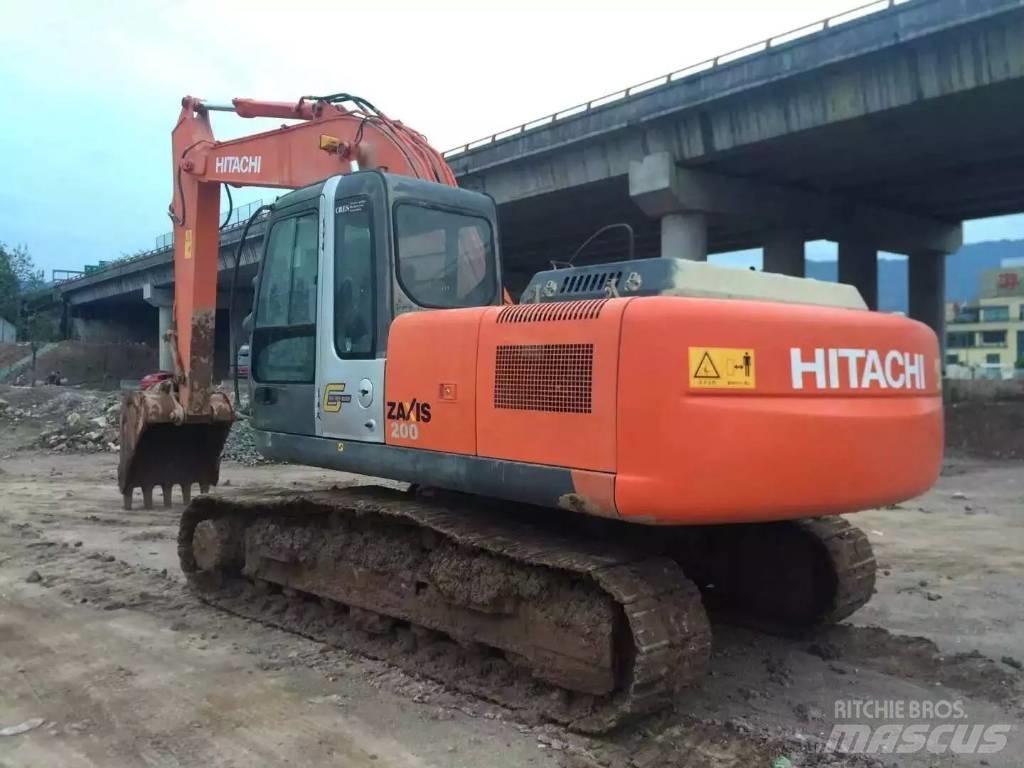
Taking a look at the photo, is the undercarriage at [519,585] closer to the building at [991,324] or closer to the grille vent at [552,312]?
the grille vent at [552,312]

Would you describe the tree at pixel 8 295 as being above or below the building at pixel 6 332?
above

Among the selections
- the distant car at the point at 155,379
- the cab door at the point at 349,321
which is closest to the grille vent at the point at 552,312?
the cab door at the point at 349,321

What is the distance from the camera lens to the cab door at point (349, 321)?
4992 mm

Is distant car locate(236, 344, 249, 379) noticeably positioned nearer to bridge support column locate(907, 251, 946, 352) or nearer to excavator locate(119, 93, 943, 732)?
excavator locate(119, 93, 943, 732)

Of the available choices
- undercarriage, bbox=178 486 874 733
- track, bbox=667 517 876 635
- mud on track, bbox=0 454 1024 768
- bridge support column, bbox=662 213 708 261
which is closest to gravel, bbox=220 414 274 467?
mud on track, bbox=0 454 1024 768

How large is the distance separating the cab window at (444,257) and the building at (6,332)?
228 ft

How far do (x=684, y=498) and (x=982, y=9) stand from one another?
46.2ft

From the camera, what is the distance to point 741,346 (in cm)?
369

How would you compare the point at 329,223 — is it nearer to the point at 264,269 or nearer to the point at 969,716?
the point at 264,269

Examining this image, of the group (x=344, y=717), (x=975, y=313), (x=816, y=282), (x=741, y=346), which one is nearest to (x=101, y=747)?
(x=344, y=717)

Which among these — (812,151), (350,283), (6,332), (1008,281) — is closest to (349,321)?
(350,283)

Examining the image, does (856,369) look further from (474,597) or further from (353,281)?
(353,281)

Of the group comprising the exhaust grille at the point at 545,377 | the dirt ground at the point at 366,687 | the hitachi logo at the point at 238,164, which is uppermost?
the hitachi logo at the point at 238,164

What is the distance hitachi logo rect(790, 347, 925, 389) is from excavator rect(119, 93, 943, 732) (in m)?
0.01
